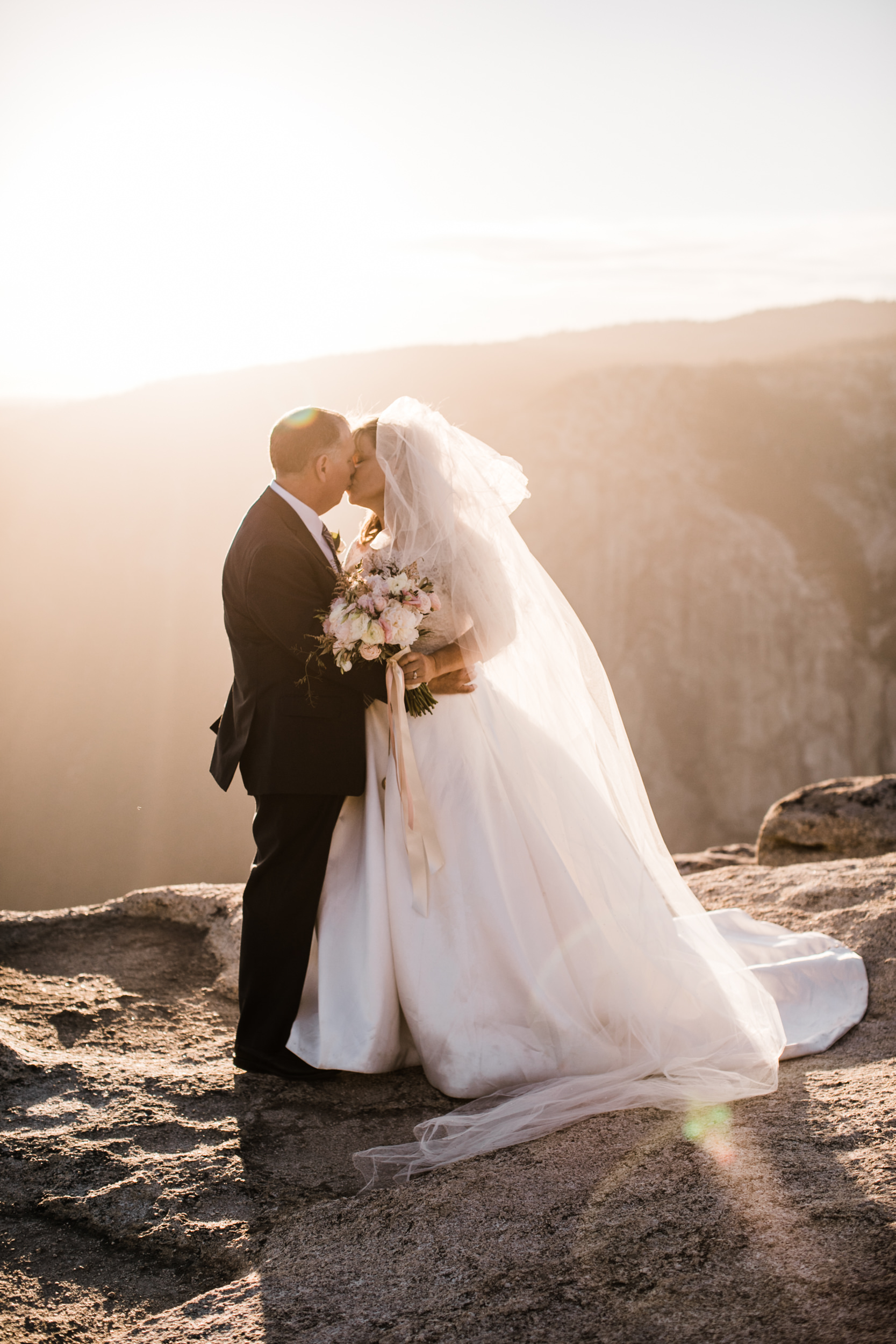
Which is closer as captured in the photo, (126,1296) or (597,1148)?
(126,1296)

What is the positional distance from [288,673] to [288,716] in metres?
0.18

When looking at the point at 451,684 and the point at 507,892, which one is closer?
the point at 507,892

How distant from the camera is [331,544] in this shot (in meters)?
3.82

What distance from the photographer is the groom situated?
11.8 ft

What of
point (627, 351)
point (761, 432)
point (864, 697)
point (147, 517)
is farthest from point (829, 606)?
point (147, 517)

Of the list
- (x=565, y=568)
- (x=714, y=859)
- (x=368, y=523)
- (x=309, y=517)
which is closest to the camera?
(x=309, y=517)

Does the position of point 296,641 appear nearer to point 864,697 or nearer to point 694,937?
point 694,937

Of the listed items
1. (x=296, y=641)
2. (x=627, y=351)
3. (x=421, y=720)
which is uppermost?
(x=627, y=351)

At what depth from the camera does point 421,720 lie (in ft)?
12.5

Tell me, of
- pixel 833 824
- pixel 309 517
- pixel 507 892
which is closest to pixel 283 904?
pixel 507 892

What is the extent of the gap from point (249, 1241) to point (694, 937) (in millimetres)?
2121

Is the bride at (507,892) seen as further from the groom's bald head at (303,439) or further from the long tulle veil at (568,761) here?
the groom's bald head at (303,439)

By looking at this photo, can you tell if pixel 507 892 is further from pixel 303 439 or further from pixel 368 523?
pixel 303 439

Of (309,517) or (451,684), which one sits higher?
(309,517)
